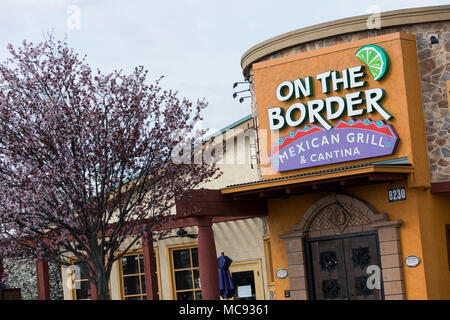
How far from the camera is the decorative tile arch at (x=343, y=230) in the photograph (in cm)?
1525

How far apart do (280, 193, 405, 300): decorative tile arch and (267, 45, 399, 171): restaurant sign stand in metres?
1.03

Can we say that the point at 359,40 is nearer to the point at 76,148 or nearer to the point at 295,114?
the point at 295,114

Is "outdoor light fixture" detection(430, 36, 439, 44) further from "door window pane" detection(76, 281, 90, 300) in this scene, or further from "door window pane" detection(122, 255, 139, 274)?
"door window pane" detection(76, 281, 90, 300)

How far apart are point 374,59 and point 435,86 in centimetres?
141

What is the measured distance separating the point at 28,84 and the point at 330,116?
266 inches

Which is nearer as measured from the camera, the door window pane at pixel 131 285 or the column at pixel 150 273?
the column at pixel 150 273

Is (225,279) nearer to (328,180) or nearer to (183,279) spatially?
(183,279)

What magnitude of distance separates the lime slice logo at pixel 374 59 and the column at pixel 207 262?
472 cm

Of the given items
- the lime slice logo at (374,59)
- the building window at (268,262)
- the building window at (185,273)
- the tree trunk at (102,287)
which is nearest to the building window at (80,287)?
the building window at (185,273)

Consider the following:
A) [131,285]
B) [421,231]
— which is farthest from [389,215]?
[131,285]

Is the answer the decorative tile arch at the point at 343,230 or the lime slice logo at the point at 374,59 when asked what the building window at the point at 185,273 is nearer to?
the decorative tile arch at the point at 343,230

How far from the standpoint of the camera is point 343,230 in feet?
52.8

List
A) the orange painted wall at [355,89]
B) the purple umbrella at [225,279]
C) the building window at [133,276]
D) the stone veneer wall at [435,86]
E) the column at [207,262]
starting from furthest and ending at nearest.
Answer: the building window at [133,276] < the purple umbrella at [225,279] < the column at [207,262] < the stone veneer wall at [435,86] < the orange painted wall at [355,89]

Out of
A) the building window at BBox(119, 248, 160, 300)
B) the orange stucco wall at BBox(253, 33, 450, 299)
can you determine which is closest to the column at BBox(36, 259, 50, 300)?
the building window at BBox(119, 248, 160, 300)
